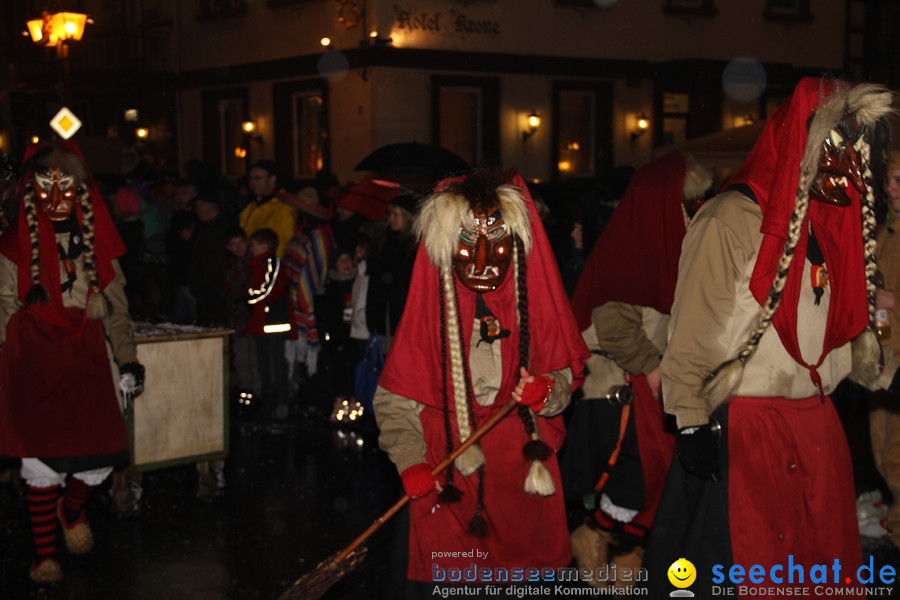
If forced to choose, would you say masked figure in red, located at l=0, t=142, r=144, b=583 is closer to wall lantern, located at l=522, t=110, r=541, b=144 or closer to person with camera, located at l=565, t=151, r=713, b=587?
person with camera, located at l=565, t=151, r=713, b=587

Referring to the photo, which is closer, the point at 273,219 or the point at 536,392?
the point at 536,392

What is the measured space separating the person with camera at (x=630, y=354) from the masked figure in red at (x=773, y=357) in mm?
1216

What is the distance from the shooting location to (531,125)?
19094mm

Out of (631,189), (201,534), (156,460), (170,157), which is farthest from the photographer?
(170,157)

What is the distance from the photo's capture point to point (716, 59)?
21.0 m

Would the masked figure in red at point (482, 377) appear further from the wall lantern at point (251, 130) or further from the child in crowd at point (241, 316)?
the wall lantern at point (251, 130)

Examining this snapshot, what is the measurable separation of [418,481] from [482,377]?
531 millimetres

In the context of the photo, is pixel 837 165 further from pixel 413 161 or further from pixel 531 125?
pixel 531 125

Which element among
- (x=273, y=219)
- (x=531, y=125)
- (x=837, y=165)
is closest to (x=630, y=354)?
(x=837, y=165)

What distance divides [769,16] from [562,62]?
536cm

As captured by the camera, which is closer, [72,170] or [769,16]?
[72,170]

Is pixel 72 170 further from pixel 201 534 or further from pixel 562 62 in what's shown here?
pixel 562 62

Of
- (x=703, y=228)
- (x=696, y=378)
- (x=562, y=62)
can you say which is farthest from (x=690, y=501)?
(x=562, y=62)

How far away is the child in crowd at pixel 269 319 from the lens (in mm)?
9312
